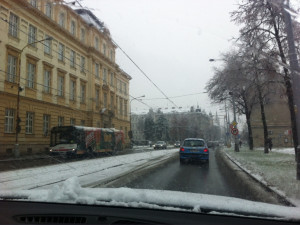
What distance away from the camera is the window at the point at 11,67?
82.2 feet

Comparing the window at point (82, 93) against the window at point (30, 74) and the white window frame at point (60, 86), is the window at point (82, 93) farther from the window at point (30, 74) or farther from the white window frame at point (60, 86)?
the window at point (30, 74)

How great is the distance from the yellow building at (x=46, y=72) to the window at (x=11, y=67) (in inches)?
3.3

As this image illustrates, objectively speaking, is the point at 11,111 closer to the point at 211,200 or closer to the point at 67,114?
the point at 67,114

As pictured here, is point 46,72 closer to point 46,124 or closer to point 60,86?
point 60,86

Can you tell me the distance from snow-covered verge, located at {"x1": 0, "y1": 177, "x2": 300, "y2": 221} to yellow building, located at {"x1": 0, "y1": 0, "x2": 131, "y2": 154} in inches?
583

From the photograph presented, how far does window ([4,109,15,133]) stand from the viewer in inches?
968

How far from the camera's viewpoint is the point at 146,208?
104 inches

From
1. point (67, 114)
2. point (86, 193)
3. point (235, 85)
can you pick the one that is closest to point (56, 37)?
point (67, 114)

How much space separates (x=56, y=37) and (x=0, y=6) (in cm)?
873

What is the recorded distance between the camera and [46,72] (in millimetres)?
30422

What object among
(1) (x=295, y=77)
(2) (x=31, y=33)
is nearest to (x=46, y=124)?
(2) (x=31, y=33)

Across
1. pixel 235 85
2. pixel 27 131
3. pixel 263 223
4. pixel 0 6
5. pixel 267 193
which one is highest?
pixel 0 6

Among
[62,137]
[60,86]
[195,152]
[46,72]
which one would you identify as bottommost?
[195,152]

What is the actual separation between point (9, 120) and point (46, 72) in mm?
7376
